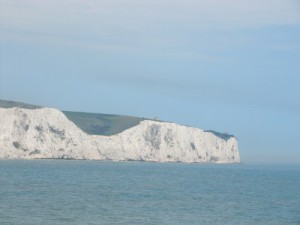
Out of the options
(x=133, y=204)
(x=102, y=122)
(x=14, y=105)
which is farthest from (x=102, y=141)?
(x=133, y=204)

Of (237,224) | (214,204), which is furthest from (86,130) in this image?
(237,224)

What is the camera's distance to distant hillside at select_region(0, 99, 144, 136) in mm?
121812

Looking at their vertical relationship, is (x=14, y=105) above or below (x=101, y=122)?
above

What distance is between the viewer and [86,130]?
394 ft

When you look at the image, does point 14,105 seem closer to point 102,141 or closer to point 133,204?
point 102,141

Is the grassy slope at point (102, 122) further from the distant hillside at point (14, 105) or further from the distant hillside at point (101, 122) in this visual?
the distant hillside at point (14, 105)

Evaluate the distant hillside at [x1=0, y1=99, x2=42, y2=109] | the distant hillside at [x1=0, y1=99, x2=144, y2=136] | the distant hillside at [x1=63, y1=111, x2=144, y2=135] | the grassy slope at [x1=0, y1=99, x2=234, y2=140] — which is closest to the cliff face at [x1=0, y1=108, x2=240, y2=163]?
the grassy slope at [x1=0, y1=99, x2=234, y2=140]

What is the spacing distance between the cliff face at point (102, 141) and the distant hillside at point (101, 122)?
11.6 feet

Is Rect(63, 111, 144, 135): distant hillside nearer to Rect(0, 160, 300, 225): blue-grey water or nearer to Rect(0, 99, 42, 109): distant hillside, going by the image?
Rect(0, 99, 42, 109): distant hillside

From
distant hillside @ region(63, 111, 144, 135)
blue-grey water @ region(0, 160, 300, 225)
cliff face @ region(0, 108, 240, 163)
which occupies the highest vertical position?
distant hillside @ region(63, 111, 144, 135)

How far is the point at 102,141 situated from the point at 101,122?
1643 centimetres

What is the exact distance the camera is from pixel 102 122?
13162 centimetres

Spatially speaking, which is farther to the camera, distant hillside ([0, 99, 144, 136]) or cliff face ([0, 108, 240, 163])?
distant hillside ([0, 99, 144, 136])

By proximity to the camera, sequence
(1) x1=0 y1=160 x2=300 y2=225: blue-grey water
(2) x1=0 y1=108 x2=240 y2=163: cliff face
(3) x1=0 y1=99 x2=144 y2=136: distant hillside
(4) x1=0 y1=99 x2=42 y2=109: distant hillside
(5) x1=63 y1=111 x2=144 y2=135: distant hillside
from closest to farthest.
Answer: (1) x1=0 y1=160 x2=300 y2=225: blue-grey water
(2) x1=0 y1=108 x2=240 y2=163: cliff face
(4) x1=0 y1=99 x2=42 y2=109: distant hillside
(3) x1=0 y1=99 x2=144 y2=136: distant hillside
(5) x1=63 y1=111 x2=144 y2=135: distant hillside
